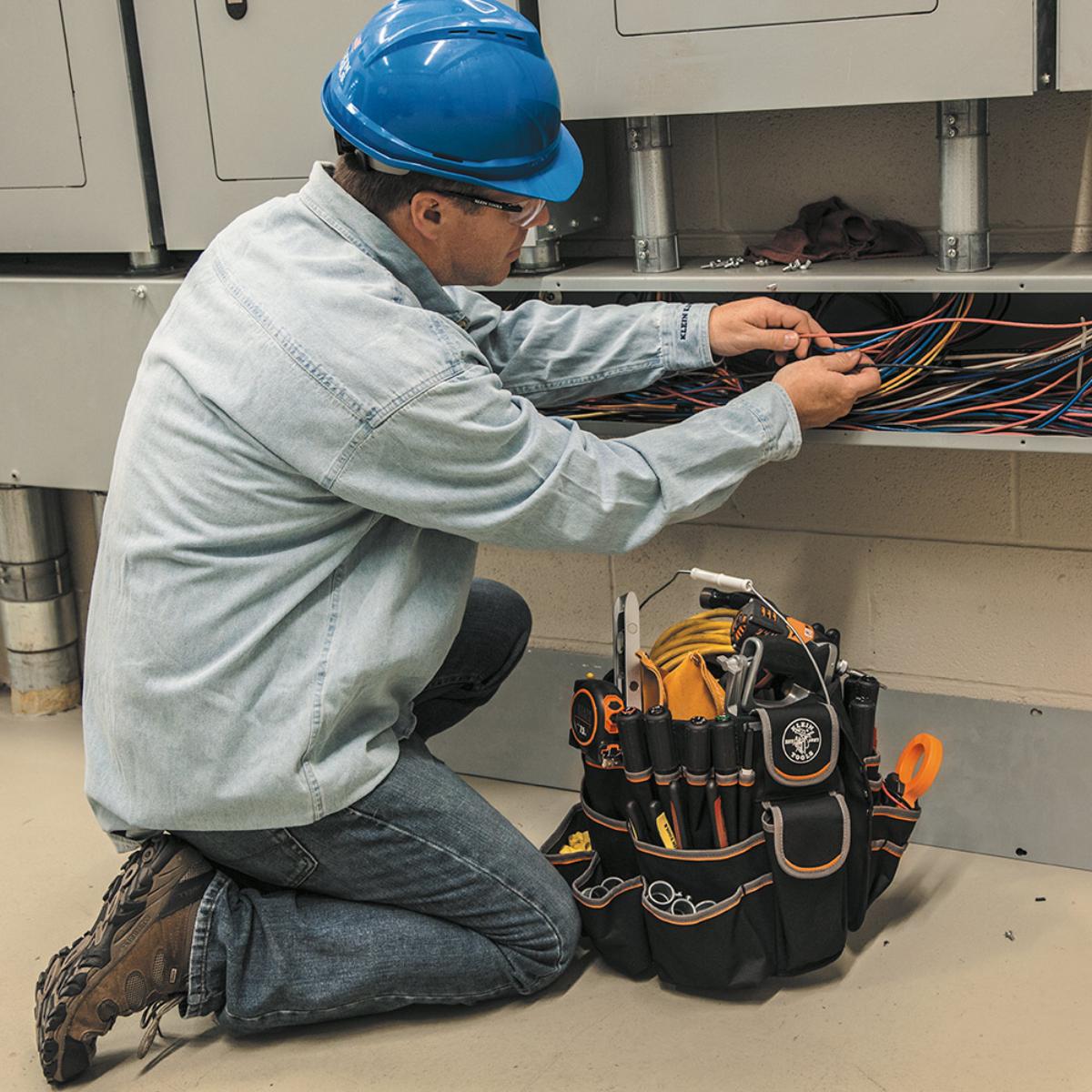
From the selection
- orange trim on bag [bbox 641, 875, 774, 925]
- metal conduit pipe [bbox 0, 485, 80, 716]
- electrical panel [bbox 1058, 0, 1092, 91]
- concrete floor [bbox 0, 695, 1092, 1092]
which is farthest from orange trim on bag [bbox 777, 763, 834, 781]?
metal conduit pipe [bbox 0, 485, 80, 716]

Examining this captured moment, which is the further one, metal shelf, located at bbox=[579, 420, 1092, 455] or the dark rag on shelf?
the dark rag on shelf

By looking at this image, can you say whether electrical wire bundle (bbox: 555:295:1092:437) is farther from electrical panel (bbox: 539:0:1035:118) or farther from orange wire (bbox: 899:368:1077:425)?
electrical panel (bbox: 539:0:1035:118)

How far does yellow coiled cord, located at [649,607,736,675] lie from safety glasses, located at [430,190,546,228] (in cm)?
57

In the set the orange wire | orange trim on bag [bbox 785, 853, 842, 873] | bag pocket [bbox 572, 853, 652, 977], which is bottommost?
bag pocket [bbox 572, 853, 652, 977]

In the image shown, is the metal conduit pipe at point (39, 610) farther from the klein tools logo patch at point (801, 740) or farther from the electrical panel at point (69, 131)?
the klein tools logo patch at point (801, 740)

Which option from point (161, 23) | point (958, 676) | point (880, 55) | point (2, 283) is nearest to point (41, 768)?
point (2, 283)

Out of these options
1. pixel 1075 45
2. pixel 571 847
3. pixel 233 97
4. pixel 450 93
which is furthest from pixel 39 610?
pixel 1075 45

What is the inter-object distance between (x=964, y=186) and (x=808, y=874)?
0.81 m

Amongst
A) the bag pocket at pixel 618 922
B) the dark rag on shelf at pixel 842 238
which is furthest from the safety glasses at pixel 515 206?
the bag pocket at pixel 618 922

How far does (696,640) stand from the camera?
5.95 ft

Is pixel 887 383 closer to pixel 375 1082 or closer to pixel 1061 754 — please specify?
pixel 1061 754

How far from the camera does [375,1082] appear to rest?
1.57 meters

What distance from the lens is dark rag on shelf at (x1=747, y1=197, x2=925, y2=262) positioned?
6.00 feet

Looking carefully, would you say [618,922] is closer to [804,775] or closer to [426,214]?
[804,775]
